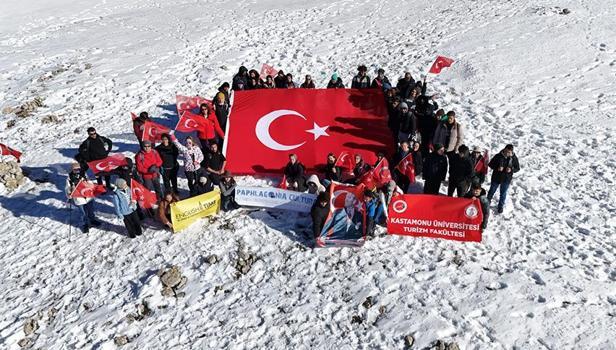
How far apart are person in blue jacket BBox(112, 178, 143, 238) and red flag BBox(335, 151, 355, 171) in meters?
5.32

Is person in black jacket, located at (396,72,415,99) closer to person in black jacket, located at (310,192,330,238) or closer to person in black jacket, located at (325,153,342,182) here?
person in black jacket, located at (325,153,342,182)

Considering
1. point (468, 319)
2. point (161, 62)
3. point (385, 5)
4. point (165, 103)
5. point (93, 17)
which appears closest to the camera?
point (468, 319)

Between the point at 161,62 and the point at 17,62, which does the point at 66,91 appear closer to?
the point at 161,62

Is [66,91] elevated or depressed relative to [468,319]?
elevated

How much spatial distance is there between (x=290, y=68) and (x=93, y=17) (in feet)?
61.4

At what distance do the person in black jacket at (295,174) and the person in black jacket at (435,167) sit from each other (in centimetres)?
→ 316

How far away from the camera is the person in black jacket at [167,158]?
41.5 ft

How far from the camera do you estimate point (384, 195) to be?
11.3 meters

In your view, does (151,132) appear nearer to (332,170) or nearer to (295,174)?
(295,174)

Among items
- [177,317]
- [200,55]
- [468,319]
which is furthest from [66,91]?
[468,319]

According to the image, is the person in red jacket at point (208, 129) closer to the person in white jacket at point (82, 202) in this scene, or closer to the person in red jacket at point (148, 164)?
the person in red jacket at point (148, 164)

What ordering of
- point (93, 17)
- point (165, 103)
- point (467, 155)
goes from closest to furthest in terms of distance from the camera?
1. point (467, 155)
2. point (165, 103)
3. point (93, 17)

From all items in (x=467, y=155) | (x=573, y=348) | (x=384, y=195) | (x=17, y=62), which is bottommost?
(x=573, y=348)

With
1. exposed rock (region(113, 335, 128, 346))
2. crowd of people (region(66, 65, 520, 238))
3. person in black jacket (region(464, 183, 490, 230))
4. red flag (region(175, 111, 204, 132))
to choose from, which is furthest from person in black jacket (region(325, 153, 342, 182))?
exposed rock (region(113, 335, 128, 346))
